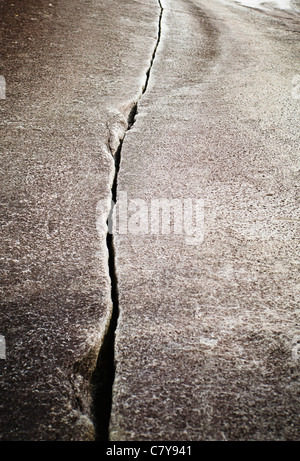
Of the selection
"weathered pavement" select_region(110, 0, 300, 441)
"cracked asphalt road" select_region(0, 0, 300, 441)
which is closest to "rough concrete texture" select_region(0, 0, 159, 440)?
"cracked asphalt road" select_region(0, 0, 300, 441)

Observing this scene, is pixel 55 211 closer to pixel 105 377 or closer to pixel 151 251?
pixel 151 251

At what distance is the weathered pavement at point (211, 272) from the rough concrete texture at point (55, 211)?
135 millimetres

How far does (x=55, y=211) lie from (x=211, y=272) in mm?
871

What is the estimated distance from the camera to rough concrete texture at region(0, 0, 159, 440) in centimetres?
106

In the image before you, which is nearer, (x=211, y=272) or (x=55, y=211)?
(x=211, y=272)

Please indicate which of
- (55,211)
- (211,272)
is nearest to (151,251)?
(211,272)

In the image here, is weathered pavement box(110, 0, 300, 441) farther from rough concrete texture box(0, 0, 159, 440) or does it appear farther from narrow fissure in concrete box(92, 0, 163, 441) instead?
rough concrete texture box(0, 0, 159, 440)

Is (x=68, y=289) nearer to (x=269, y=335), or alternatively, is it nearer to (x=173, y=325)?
(x=173, y=325)

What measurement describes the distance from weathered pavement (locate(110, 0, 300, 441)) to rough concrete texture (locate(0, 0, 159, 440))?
0.44ft

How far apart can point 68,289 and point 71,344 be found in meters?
0.27

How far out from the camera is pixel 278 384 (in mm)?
1113

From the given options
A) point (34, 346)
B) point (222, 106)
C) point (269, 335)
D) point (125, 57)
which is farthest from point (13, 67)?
point (269, 335)

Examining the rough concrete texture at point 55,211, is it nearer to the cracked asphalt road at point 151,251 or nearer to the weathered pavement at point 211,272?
the cracked asphalt road at point 151,251

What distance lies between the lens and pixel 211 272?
1523 mm
